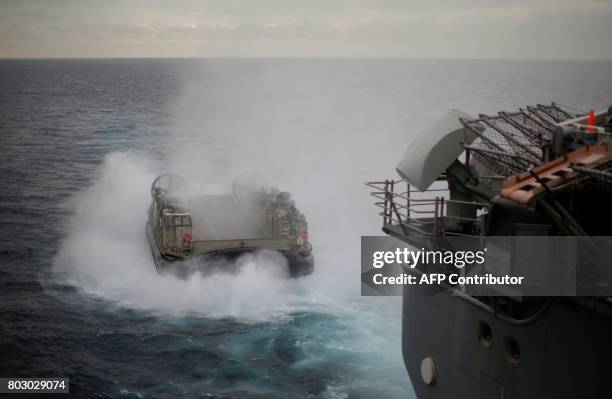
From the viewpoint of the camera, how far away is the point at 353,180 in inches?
2205

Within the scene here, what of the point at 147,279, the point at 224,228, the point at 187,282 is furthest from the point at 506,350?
the point at 224,228

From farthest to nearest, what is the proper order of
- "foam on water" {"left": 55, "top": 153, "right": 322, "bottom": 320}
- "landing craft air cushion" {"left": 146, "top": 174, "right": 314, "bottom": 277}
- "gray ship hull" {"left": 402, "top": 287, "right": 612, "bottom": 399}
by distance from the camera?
"landing craft air cushion" {"left": 146, "top": 174, "right": 314, "bottom": 277} → "foam on water" {"left": 55, "top": 153, "right": 322, "bottom": 320} → "gray ship hull" {"left": 402, "top": 287, "right": 612, "bottom": 399}

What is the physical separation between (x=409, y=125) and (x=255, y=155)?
18789 mm

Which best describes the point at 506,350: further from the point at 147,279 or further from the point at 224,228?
the point at 224,228

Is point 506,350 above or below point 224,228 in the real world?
above

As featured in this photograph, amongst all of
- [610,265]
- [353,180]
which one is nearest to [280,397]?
[610,265]

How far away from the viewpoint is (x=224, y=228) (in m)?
33.7

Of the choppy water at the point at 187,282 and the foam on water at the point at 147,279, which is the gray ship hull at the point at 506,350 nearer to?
the choppy water at the point at 187,282

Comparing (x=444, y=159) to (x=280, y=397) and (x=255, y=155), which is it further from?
(x=255, y=155)

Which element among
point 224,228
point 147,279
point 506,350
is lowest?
point 147,279

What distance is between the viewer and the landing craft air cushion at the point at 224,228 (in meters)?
28.5

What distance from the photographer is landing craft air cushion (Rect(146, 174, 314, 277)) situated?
93.6 ft

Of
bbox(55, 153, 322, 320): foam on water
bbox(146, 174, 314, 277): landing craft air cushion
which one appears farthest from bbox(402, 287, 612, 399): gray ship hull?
bbox(146, 174, 314, 277): landing craft air cushion

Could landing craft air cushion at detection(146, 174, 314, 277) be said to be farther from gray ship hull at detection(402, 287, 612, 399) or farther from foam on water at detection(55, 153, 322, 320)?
gray ship hull at detection(402, 287, 612, 399)
